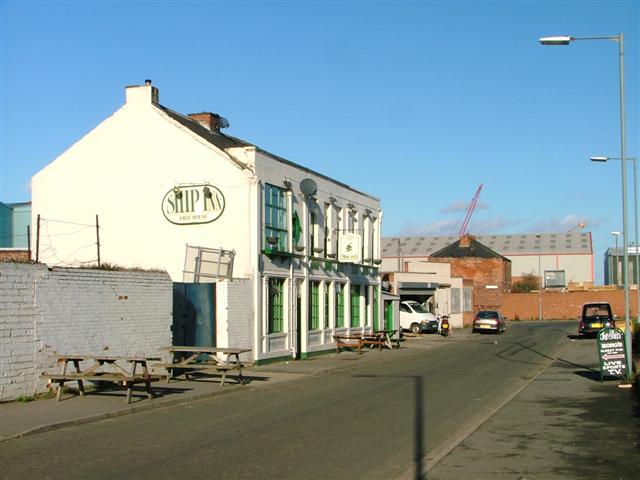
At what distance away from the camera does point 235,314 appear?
23391mm

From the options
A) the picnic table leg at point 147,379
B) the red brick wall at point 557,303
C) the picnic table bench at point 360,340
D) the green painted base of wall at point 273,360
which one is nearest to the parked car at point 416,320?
the picnic table bench at point 360,340

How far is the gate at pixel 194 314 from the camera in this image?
22266mm

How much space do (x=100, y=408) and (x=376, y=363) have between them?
565 inches

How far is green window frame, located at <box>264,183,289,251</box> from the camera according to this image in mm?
25656

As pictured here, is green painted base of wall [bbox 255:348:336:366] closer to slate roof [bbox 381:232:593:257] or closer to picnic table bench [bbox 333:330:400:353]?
picnic table bench [bbox 333:330:400:353]

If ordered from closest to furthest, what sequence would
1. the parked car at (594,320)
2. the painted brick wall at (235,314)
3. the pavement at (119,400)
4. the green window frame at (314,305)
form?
the pavement at (119,400)
the painted brick wall at (235,314)
the green window frame at (314,305)
the parked car at (594,320)

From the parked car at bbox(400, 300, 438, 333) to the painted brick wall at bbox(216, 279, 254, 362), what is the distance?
24.3 metres

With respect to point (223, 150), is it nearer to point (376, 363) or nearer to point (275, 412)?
point (376, 363)

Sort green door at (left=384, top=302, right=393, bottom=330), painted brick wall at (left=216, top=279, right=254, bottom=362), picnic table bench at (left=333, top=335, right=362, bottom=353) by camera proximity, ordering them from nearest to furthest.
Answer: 1. painted brick wall at (left=216, top=279, right=254, bottom=362)
2. picnic table bench at (left=333, top=335, right=362, bottom=353)
3. green door at (left=384, top=302, right=393, bottom=330)

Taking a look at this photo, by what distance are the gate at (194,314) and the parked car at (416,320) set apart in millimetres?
26159

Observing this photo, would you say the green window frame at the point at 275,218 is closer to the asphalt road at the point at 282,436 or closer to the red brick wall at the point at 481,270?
the asphalt road at the point at 282,436

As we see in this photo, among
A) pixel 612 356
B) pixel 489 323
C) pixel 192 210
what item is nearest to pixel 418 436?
pixel 612 356

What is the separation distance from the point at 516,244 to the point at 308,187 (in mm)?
99904

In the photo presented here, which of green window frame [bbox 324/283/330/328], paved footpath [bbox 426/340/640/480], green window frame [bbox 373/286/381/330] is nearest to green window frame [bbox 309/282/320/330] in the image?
green window frame [bbox 324/283/330/328]
